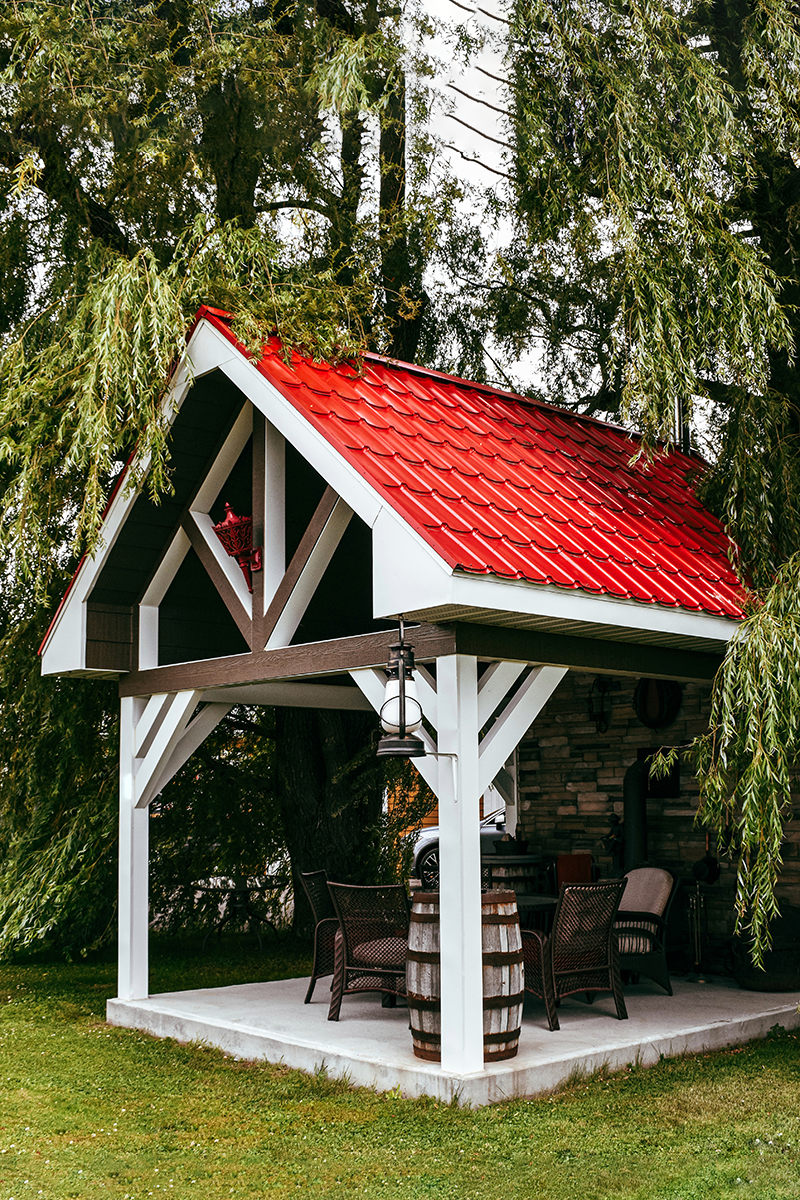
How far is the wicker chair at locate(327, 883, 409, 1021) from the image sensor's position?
675 centimetres

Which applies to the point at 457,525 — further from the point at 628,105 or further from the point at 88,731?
the point at 88,731

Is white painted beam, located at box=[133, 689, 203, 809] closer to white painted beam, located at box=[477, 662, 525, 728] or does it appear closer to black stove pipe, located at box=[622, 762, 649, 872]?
white painted beam, located at box=[477, 662, 525, 728]

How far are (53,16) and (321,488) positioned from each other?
3.80 m

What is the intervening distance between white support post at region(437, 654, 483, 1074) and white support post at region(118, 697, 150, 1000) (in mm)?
2862

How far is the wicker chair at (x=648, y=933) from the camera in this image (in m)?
7.23

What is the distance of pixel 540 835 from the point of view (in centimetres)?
950

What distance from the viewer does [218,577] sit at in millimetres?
7117

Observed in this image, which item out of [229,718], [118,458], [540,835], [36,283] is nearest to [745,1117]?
[540,835]

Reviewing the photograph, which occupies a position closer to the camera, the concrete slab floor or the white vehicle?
the concrete slab floor

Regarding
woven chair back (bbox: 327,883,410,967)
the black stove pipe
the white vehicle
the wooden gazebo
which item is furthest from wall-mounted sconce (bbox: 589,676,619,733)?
woven chair back (bbox: 327,883,410,967)

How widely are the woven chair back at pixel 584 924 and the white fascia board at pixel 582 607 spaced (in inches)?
60.6

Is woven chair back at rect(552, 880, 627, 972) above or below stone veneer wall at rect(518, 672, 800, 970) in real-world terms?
below

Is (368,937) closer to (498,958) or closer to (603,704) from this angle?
(498,958)

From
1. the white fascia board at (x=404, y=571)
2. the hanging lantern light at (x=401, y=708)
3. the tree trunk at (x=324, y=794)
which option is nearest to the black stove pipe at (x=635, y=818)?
the tree trunk at (x=324, y=794)
